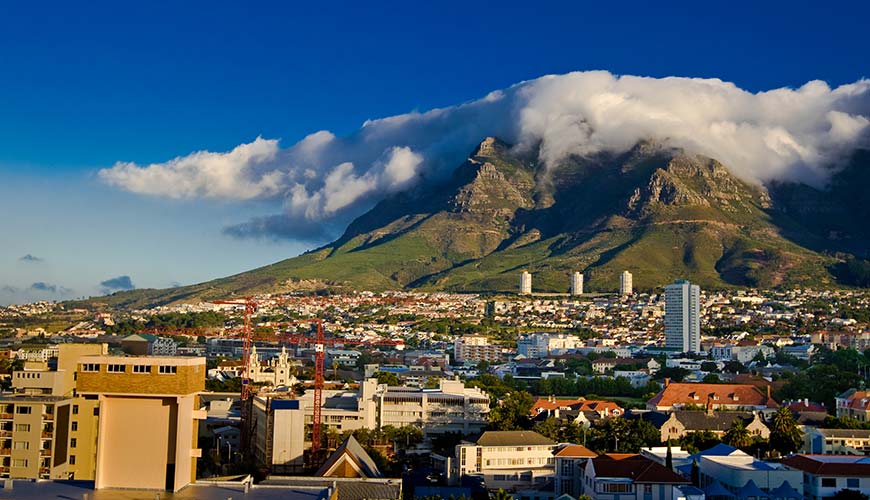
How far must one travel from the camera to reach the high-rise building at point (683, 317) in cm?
19338

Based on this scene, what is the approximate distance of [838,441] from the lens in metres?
75.6

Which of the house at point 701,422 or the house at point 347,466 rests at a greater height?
the house at point 701,422

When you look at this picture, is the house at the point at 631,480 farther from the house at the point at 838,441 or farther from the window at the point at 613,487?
the house at the point at 838,441

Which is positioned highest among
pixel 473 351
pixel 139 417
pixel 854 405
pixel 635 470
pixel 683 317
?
pixel 683 317

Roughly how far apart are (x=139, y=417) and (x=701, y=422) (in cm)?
6425

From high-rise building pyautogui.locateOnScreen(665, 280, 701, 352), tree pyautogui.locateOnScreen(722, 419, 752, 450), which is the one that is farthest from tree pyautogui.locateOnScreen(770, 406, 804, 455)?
high-rise building pyautogui.locateOnScreen(665, 280, 701, 352)

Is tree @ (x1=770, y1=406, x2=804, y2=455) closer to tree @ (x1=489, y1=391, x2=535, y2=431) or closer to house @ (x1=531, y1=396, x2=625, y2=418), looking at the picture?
tree @ (x1=489, y1=391, x2=535, y2=431)

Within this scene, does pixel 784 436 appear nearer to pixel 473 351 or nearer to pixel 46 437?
pixel 46 437

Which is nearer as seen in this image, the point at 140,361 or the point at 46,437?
the point at 140,361

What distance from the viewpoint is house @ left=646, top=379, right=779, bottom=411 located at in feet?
336

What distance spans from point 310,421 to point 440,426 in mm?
11512

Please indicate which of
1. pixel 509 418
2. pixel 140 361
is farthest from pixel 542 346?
pixel 140 361

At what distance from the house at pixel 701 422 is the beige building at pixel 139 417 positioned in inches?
2224

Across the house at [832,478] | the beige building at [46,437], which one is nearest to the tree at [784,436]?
the house at [832,478]
